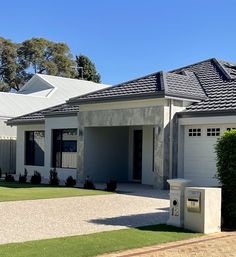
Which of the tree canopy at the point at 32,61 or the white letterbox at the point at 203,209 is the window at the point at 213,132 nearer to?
the white letterbox at the point at 203,209

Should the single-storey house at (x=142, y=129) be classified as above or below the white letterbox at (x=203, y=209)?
above

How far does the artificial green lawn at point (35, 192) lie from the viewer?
16.8 metres

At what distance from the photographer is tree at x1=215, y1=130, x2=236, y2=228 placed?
1202 centimetres

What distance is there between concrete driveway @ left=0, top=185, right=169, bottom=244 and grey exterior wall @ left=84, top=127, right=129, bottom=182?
19.1ft

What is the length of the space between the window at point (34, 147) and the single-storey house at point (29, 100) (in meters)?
2.73

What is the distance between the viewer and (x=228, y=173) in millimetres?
12164

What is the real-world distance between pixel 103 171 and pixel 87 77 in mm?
49357

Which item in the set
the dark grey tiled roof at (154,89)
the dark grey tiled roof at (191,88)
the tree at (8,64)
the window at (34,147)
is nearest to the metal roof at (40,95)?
the window at (34,147)

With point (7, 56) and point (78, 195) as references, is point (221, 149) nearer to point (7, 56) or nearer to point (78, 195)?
point (78, 195)

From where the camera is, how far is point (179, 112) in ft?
66.3

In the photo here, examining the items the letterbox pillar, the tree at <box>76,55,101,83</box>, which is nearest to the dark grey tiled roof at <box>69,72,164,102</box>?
the letterbox pillar

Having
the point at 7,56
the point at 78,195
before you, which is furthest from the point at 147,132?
the point at 7,56

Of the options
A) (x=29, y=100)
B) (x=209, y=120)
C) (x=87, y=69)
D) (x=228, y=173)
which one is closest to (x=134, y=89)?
(x=209, y=120)

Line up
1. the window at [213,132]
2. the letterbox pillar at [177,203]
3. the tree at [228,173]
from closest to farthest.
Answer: the letterbox pillar at [177,203] < the tree at [228,173] < the window at [213,132]
